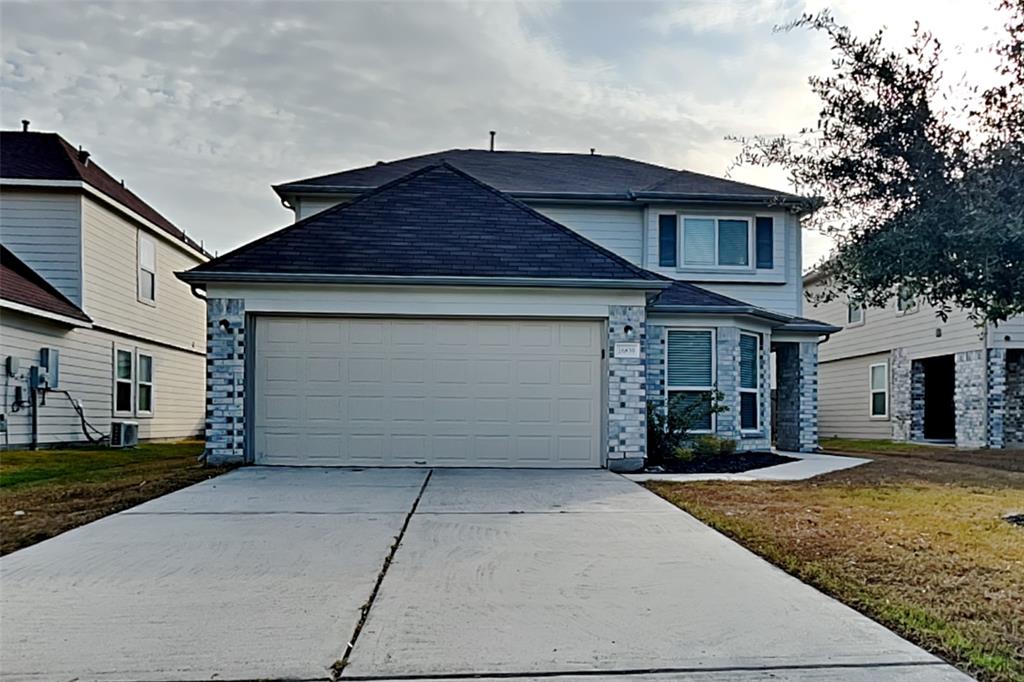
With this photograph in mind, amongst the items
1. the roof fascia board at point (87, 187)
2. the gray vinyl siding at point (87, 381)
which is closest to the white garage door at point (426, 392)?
the gray vinyl siding at point (87, 381)

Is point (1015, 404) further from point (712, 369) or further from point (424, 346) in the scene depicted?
point (424, 346)

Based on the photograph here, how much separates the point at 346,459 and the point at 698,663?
8108 millimetres

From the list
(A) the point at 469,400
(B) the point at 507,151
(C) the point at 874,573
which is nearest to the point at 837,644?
(C) the point at 874,573

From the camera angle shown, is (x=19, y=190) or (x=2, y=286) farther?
(x=19, y=190)

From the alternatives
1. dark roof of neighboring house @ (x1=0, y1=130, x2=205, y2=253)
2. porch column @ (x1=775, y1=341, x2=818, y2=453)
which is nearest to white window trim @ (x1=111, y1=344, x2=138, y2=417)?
dark roof of neighboring house @ (x1=0, y1=130, x2=205, y2=253)

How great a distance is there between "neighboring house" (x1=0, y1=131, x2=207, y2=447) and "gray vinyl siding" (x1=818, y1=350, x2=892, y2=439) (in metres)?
18.5

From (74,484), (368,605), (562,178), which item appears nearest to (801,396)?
(562,178)

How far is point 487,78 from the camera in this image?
13531mm

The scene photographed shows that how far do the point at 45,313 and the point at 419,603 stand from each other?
40.7 ft

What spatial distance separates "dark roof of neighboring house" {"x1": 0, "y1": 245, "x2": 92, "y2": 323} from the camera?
1385 cm

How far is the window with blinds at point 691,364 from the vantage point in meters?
13.3

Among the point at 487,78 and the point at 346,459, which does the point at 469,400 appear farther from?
the point at 487,78

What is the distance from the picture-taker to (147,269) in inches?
744

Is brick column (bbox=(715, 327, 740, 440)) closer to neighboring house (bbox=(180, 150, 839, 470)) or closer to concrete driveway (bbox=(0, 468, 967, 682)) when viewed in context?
neighboring house (bbox=(180, 150, 839, 470))
